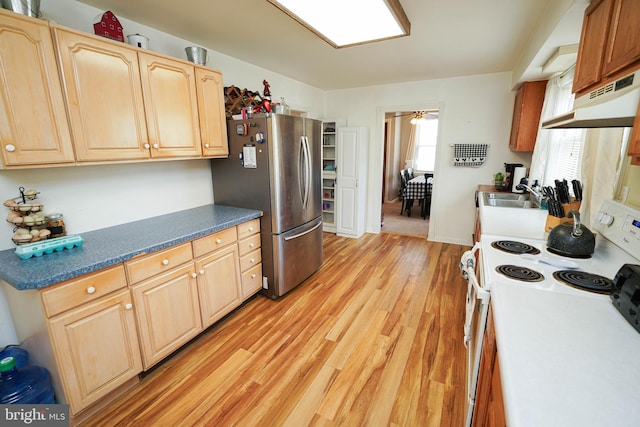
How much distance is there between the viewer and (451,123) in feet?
13.2

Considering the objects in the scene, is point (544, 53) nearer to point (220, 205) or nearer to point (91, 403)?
point (220, 205)

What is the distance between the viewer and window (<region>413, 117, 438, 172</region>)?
7531 mm

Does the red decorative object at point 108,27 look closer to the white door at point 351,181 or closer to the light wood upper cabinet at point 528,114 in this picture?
the white door at point 351,181

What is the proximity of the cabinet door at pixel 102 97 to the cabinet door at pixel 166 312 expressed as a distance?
867 millimetres

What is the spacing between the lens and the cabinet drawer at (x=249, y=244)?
2443mm

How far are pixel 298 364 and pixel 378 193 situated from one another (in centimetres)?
338

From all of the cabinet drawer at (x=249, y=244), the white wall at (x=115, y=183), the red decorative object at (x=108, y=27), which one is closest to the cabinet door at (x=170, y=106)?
the red decorative object at (x=108, y=27)

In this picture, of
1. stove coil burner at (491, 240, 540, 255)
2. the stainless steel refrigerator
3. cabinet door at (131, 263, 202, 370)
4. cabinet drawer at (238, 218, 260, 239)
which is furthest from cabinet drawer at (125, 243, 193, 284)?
stove coil burner at (491, 240, 540, 255)

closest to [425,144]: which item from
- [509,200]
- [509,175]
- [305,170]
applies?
[509,175]

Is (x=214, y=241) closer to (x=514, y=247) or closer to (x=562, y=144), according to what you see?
(x=514, y=247)

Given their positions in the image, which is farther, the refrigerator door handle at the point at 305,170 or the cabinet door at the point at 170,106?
the refrigerator door handle at the point at 305,170

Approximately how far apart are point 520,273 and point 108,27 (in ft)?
8.95

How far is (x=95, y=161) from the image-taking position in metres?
1.69

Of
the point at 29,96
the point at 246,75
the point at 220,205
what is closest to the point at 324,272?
the point at 220,205
